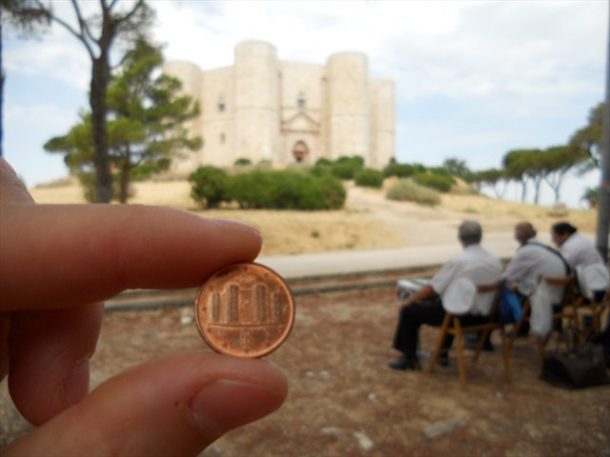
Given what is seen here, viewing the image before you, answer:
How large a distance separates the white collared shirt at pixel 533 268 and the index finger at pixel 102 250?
134 inches

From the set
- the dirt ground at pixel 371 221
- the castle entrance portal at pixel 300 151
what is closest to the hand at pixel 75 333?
the dirt ground at pixel 371 221

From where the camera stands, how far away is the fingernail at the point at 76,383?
1.28m

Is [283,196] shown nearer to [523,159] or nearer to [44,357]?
[44,357]

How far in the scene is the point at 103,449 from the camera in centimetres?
99

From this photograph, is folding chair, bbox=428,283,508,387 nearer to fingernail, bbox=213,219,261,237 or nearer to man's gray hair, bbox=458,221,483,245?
man's gray hair, bbox=458,221,483,245

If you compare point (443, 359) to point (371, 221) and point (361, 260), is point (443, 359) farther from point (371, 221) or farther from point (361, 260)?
point (371, 221)

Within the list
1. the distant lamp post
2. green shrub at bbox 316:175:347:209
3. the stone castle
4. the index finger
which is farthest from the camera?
the stone castle

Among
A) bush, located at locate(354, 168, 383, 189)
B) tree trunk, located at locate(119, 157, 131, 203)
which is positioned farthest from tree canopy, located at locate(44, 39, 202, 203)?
bush, located at locate(354, 168, 383, 189)

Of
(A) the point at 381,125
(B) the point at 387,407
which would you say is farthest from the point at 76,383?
(A) the point at 381,125

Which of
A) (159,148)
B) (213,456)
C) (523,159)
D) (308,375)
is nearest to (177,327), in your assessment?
(308,375)

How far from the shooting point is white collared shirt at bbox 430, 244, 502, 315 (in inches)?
150

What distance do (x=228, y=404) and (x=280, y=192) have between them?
1667 centimetres

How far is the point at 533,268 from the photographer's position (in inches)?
163

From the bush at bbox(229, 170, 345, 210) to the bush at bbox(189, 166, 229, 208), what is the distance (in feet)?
1.04
